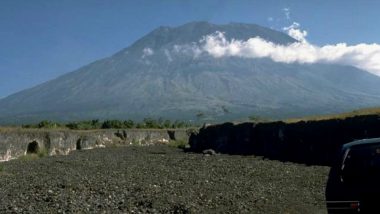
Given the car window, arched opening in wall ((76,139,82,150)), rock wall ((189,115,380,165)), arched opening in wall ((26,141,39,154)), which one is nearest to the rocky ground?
rock wall ((189,115,380,165))

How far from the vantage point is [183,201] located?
→ 21875mm

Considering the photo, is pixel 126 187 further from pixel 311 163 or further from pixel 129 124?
pixel 129 124

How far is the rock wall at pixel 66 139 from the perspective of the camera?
170 feet

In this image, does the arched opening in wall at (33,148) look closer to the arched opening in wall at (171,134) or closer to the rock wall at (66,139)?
the rock wall at (66,139)

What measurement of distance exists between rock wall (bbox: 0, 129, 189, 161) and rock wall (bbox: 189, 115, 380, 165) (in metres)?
14.2

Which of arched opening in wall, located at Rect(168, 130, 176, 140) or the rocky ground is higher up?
arched opening in wall, located at Rect(168, 130, 176, 140)

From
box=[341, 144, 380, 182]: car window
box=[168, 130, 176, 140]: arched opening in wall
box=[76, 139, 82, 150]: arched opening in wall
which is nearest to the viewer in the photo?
box=[341, 144, 380, 182]: car window

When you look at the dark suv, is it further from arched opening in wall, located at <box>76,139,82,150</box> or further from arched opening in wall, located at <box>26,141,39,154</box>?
arched opening in wall, located at <box>76,139,82,150</box>

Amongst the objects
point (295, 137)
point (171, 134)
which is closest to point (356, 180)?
point (295, 137)

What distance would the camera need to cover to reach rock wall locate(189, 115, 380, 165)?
42.8 meters

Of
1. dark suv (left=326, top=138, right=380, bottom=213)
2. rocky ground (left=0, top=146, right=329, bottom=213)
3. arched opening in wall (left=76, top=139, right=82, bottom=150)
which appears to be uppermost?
dark suv (left=326, top=138, right=380, bottom=213)

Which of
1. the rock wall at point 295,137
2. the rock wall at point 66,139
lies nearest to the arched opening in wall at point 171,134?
the rock wall at point 66,139

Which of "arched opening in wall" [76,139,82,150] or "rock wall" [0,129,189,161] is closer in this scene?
"rock wall" [0,129,189,161]

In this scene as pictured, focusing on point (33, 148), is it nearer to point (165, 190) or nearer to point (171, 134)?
point (165, 190)
